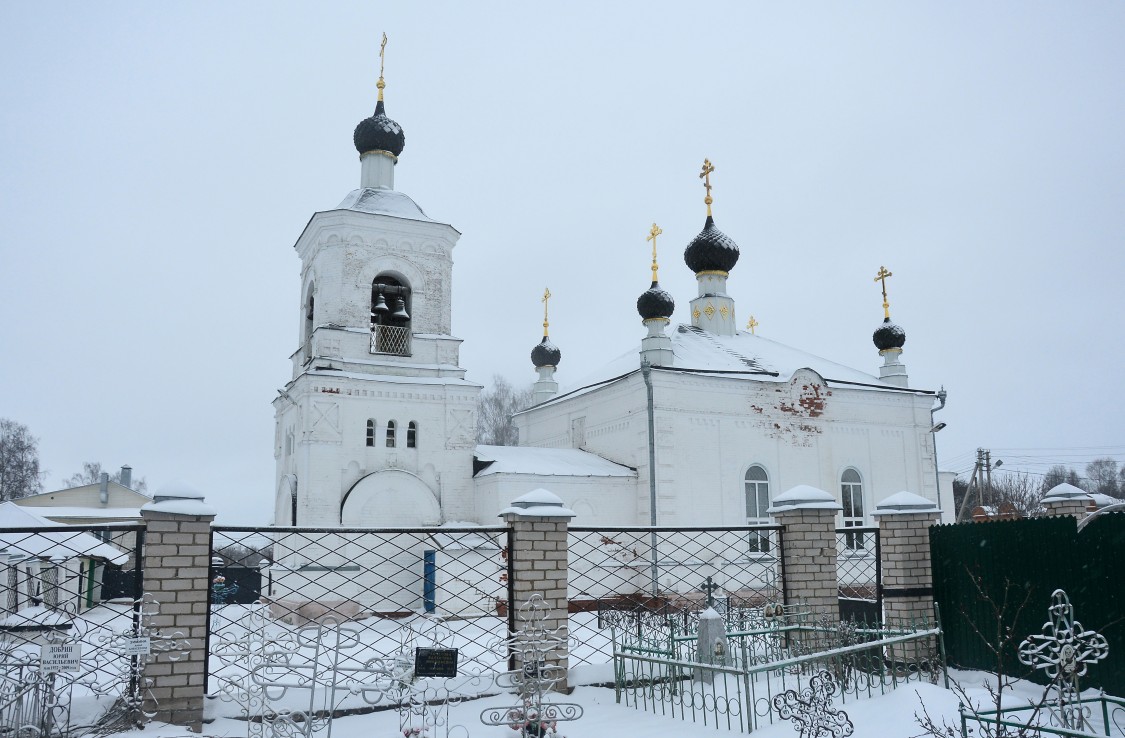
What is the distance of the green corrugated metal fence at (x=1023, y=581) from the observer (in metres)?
6.54

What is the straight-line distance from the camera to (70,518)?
27.8m

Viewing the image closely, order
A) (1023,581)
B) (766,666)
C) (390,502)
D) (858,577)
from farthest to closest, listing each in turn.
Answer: (858,577), (390,502), (1023,581), (766,666)

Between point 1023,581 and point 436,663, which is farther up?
point 1023,581

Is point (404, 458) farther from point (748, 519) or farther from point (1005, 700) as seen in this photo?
point (1005, 700)

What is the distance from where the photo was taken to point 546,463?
1641 centimetres

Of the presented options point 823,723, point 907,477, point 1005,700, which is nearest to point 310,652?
point 823,723

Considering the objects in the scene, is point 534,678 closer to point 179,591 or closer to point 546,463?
point 179,591

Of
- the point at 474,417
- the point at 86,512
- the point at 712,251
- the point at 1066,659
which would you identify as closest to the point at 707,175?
the point at 712,251

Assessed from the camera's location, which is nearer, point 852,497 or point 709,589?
point 709,589

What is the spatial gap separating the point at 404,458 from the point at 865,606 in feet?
26.3

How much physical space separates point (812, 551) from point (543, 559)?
107 inches

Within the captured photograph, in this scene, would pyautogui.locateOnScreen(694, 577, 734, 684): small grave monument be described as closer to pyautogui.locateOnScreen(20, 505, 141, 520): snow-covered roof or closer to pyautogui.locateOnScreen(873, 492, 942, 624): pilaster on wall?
pyautogui.locateOnScreen(873, 492, 942, 624): pilaster on wall

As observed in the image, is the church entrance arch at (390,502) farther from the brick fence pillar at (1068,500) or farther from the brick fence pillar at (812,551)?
the brick fence pillar at (1068,500)

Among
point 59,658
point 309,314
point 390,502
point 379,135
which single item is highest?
point 379,135
